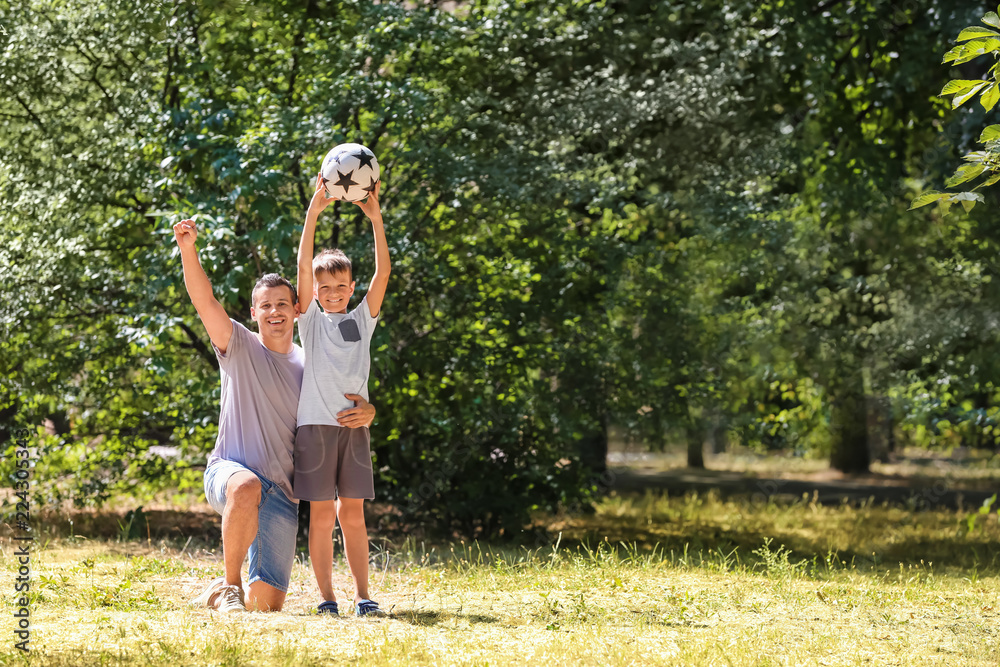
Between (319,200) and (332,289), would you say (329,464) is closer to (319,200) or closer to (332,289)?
(332,289)

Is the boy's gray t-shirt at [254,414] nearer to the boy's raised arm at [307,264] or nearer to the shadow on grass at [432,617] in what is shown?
the boy's raised arm at [307,264]

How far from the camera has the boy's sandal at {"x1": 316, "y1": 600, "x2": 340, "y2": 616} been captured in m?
4.75

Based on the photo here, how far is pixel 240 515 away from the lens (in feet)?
14.7

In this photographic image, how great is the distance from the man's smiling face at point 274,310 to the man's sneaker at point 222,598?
1.32 metres

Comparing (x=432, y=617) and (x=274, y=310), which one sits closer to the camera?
(x=432, y=617)

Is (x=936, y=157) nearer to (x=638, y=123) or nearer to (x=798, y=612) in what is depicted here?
(x=638, y=123)

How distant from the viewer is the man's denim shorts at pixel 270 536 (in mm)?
4785

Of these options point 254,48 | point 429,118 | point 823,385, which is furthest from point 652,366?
point 823,385

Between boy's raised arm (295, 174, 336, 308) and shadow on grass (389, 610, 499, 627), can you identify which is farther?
boy's raised arm (295, 174, 336, 308)

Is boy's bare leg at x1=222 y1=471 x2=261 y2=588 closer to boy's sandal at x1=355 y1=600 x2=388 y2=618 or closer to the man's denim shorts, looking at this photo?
the man's denim shorts

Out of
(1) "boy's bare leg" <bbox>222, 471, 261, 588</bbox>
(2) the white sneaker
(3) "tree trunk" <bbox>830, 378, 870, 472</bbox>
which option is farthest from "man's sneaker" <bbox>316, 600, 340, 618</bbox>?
(3) "tree trunk" <bbox>830, 378, 870, 472</bbox>

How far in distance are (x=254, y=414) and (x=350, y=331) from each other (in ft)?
2.16

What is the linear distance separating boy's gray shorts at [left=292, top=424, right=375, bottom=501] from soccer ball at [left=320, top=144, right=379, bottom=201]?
1.31m

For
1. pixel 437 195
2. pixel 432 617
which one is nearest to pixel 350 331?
pixel 432 617
